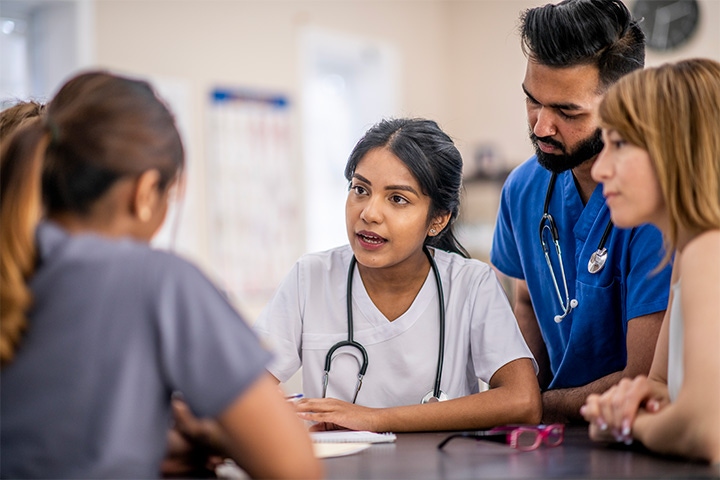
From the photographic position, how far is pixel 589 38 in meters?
1.68

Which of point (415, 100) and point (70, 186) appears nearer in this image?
point (70, 186)

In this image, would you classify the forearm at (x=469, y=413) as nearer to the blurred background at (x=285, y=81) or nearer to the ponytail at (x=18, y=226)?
the ponytail at (x=18, y=226)

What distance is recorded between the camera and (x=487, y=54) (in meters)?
5.53

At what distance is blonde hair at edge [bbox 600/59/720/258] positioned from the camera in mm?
1113

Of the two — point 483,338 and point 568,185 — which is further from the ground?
point 568,185

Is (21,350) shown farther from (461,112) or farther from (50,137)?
(461,112)

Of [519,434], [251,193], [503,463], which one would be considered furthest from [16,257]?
[251,193]

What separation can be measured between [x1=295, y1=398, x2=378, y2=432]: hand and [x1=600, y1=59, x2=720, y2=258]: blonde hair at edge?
610 millimetres

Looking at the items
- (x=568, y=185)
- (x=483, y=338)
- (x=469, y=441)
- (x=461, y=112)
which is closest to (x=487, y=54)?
(x=461, y=112)

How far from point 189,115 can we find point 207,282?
351 centimetres

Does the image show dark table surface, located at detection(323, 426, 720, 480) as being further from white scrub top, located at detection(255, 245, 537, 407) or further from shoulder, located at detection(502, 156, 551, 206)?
shoulder, located at detection(502, 156, 551, 206)

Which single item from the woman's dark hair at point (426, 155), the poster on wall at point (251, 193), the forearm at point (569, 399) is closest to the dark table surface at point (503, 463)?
the forearm at point (569, 399)

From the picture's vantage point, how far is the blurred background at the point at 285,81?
12.9 feet

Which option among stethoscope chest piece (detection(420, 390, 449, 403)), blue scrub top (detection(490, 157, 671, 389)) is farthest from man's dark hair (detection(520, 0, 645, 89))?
stethoscope chest piece (detection(420, 390, 449, 403))
